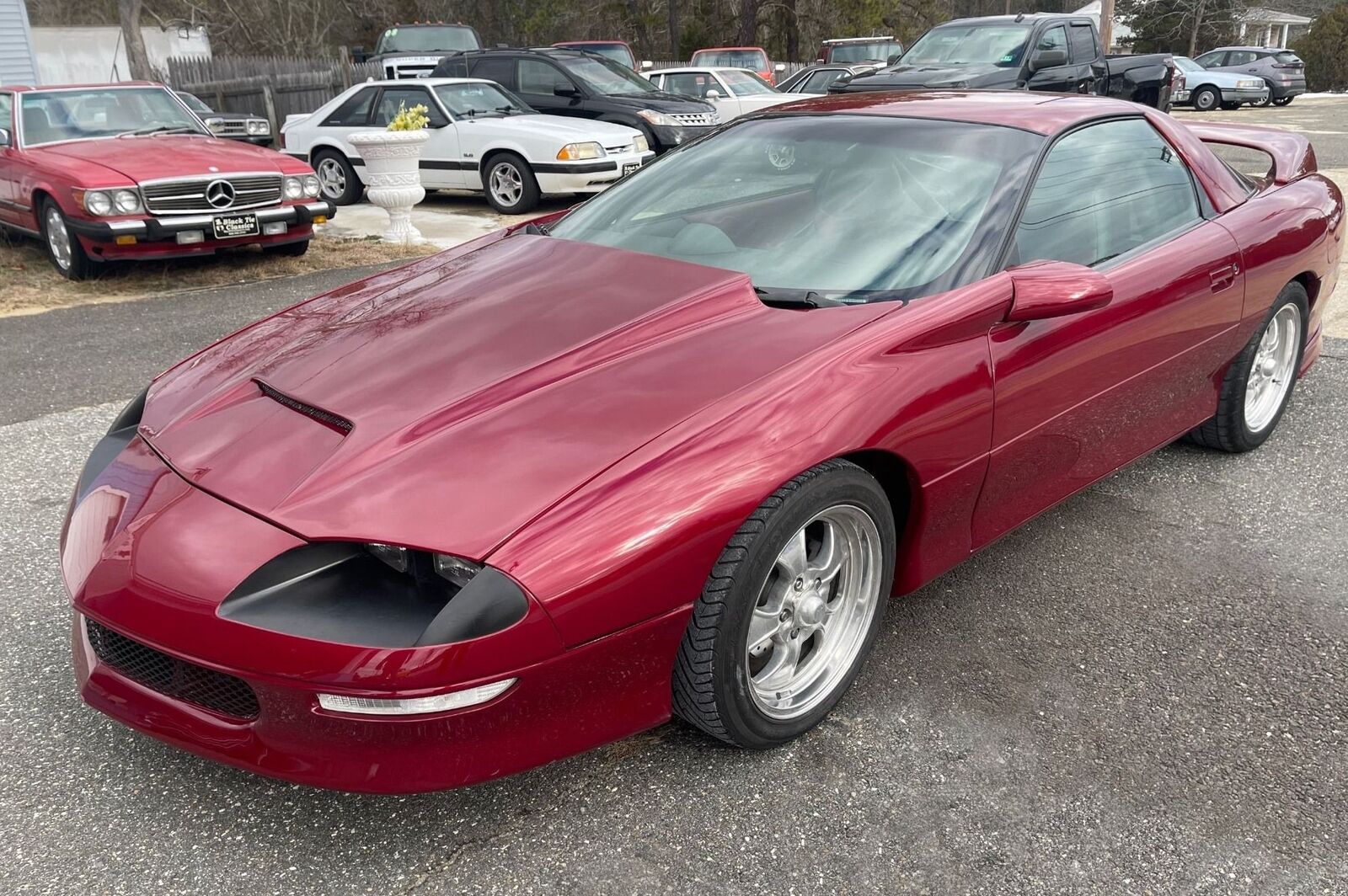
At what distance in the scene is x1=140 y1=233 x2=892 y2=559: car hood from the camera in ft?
6.32

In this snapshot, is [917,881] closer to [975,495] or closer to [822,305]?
[975,495]

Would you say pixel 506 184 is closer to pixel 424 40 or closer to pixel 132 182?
pixel 132 182

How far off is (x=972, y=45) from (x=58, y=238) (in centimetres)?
991

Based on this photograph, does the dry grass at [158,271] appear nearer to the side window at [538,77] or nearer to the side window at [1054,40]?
the side window at [538,77]

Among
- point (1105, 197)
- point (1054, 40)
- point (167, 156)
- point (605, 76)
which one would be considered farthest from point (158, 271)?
point (1054, 40)

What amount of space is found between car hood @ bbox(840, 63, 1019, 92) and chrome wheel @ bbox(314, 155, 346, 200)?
19.6 ft

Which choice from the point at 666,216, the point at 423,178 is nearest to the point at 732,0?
the point at 423,178

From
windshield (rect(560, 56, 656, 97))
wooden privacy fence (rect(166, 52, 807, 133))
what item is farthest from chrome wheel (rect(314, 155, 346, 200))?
wooden privacy fence (rect(166, 52, 807, 133))

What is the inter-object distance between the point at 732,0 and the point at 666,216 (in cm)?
3036

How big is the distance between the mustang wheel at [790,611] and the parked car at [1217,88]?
86.8ft

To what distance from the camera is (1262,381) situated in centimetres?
397

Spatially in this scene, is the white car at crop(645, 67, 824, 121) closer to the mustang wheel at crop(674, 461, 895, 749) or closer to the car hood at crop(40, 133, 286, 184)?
the car hood at crop(40, 133, 286, 184)

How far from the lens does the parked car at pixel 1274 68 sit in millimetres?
25156

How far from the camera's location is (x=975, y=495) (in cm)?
257
